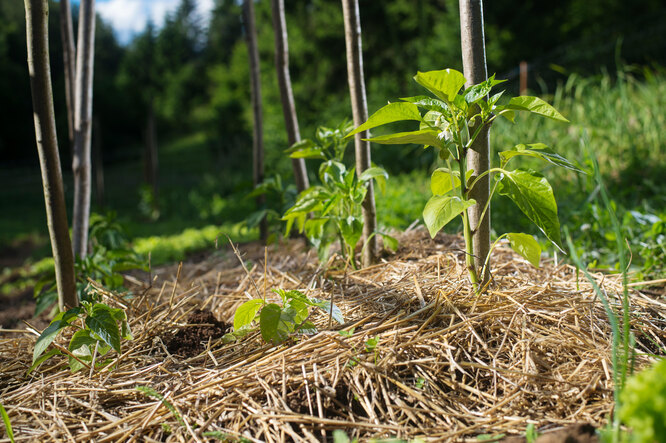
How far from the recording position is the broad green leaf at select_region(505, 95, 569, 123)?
4.15 ft

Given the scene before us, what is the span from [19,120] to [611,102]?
2103 cm

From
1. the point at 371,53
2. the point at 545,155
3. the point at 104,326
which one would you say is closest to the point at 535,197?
the point at 545,155

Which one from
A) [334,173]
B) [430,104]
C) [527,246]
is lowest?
[527,246]

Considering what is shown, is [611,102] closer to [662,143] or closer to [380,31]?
[662,143]

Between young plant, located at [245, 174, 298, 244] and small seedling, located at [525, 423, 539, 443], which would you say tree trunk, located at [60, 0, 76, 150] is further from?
small seedling, located at [525, 423, 539, 443]

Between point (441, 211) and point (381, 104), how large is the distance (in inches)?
275

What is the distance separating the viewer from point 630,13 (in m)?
11.6

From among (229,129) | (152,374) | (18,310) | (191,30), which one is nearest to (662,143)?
(152,374)

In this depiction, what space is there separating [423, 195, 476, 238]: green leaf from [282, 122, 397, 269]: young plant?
0.44 meters

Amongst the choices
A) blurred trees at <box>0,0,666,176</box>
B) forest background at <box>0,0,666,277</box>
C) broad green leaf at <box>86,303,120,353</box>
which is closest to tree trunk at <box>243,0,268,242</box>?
forest background at <box>0,0,666,277</box>

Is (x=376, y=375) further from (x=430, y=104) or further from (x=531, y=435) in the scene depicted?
(x=430, y=104)

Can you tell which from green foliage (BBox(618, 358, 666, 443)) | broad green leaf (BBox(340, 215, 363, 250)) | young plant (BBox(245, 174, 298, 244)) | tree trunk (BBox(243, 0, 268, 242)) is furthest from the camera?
tree trunk (BBox(243, 0, 268, 242))

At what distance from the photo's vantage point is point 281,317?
1.34 meters

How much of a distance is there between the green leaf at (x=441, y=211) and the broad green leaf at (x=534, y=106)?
0.31 metres
